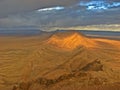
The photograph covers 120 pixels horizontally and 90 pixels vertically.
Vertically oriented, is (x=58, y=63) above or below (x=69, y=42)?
above

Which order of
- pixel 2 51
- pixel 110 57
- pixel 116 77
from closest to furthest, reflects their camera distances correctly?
pixel 116 77
pixel 110 57
pixel 2 51

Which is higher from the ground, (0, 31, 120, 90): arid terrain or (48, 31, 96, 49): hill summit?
(0, 31, 120, 90): arid terrain

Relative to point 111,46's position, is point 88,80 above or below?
above

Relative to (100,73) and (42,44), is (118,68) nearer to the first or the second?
(100,73)

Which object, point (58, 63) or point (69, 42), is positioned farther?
point (69, 42)

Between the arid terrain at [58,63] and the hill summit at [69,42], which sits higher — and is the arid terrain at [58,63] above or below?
above

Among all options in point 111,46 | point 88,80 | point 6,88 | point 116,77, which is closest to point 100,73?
point 116,77

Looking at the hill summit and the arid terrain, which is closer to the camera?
the arid terrain

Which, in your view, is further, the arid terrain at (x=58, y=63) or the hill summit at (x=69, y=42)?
the hill summit at (x=69, y=42)
